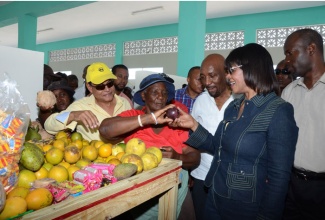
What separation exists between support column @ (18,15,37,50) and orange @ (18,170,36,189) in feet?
26.5

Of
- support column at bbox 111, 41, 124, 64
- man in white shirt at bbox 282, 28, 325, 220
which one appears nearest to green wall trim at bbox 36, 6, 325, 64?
support column at bbox 111, 41, 124, 64

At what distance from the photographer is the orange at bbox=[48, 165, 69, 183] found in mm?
1328

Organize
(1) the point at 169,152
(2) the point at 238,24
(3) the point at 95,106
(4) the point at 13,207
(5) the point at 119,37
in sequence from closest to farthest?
(4) the point at 13,207, (1) the point at 169,152, (3) the point at 95,106, (2) the point at 238,24, (5) the point at 119,37

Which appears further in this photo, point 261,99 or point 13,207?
point 261,99

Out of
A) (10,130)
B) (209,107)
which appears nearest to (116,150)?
(10,130)

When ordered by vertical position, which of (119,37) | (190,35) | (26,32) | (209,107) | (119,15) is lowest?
(209,107)

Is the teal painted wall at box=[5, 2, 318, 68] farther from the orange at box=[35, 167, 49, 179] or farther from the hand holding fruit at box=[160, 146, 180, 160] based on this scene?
the orange at box=[35, 167, 49, 179]

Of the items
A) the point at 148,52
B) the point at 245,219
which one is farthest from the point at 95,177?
the point at 148,52

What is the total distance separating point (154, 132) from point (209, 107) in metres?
0.60

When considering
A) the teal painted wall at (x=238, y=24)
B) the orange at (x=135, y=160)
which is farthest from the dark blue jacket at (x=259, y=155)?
the teal painted wall at (x=238, y=24)

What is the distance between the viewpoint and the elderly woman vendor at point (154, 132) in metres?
1.90

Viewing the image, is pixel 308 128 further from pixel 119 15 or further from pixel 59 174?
pixel 119 15

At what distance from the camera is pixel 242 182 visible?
61.0 inches

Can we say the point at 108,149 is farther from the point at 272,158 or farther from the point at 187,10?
the point at 187,10
